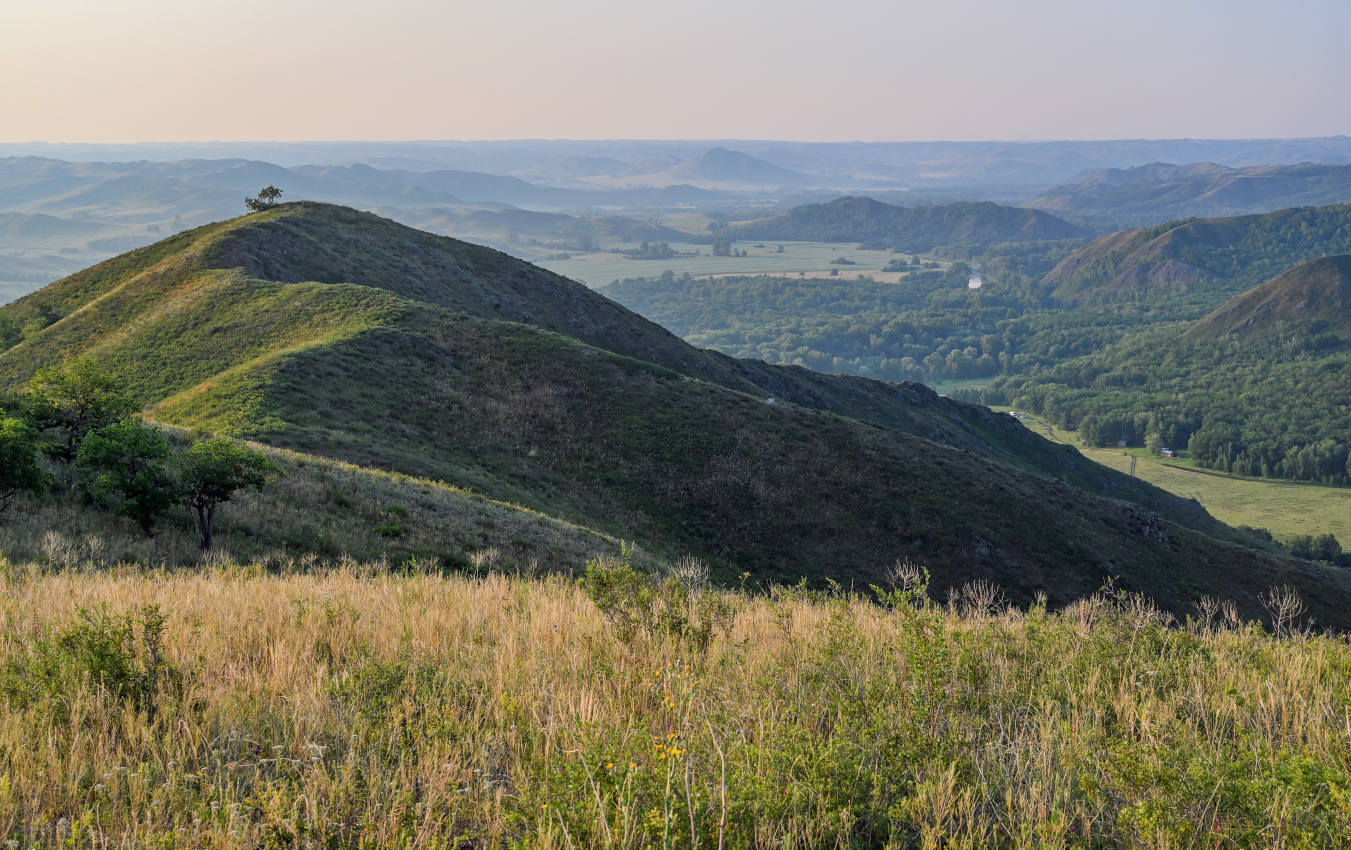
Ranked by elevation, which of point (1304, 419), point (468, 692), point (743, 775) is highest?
point (743, 775)

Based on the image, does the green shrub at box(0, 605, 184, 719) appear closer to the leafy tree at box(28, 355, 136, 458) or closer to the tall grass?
the tall grass

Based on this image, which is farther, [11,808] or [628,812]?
[11,808]

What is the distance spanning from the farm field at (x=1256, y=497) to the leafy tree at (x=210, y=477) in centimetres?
14194

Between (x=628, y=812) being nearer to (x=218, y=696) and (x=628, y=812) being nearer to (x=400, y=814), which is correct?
(x=400, y=814)

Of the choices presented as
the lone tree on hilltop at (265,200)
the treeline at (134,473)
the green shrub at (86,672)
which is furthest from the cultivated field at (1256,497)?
the green shrub at (86,672)

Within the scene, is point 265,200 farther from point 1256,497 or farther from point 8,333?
point 1256,497

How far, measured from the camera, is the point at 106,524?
44.8 feet

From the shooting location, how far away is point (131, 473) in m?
14.3

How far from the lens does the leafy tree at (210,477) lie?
14.2m

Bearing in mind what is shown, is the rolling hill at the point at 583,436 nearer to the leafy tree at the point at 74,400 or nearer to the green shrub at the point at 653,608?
the leafy tree at the point at 74,400

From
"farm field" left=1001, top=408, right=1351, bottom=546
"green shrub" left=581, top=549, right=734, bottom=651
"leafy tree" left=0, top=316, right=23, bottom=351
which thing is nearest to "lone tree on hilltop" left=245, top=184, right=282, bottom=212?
"leafy tree" left=0, top=316, right=23, bottom=351

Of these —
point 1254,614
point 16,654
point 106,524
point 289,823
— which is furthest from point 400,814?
point 1254,614

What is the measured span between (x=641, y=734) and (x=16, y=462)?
49.3 feet

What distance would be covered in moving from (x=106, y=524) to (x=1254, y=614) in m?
50.9
